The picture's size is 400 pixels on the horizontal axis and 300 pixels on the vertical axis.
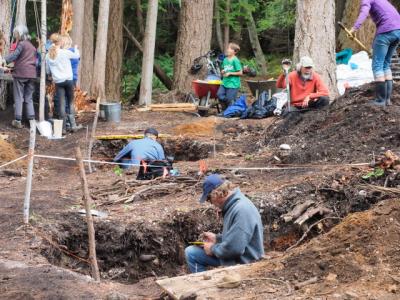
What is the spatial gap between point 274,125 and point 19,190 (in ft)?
15.1

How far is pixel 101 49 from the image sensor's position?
17094 millimetres

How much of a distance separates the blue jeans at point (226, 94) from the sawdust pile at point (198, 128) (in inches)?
46.6

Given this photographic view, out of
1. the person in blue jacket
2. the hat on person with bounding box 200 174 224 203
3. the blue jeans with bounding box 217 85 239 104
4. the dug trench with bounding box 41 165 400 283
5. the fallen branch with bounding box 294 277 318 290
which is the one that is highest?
the hat on person with bounding box 200 174 224 203

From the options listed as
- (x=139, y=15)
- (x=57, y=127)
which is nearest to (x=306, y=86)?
(x=57, y=127)

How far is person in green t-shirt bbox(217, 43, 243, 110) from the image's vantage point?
14773 mm

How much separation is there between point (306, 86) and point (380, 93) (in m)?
1.38

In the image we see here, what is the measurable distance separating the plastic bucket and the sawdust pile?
1.62 metres

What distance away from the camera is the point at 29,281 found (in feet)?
19.7

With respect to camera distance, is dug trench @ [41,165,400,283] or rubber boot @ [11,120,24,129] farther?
rubber boot @ [11,120,24,129]

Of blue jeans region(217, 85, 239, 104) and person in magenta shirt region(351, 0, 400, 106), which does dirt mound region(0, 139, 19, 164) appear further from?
person in magenta shirt region(351, 0, 400, 106)

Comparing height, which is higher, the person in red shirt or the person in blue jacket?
the person in red shirt

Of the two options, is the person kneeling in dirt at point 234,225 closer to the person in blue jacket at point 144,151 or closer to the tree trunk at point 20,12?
the person in blue jacket at point 144,151

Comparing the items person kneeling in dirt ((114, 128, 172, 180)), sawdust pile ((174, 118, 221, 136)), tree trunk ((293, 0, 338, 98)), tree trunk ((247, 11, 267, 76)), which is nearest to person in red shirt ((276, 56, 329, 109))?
tree trunk ((293, 0, 338, 98))

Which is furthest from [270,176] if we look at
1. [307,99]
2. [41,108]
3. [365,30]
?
[365,30]
